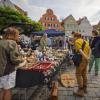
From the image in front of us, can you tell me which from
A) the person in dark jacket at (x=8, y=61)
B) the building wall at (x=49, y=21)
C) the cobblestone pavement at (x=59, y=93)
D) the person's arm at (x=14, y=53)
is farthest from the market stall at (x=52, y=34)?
the building wall at (x=49, y=21)

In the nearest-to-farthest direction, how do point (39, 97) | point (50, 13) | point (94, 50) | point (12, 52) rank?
point (12, 52)
point (39, 97)
point (94, 50)
point (50, 13)

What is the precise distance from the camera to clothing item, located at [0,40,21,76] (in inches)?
197

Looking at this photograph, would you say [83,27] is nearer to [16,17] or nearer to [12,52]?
[16,17]

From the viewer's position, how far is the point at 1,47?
5.03m

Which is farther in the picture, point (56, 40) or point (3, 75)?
point (56, 40)

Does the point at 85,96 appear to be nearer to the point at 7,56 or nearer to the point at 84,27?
the point at 7,56

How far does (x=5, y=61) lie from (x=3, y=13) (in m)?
37.5

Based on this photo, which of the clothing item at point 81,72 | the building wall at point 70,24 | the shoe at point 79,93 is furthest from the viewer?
the building wall at point 70,24

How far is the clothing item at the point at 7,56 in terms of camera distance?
5.02 meters

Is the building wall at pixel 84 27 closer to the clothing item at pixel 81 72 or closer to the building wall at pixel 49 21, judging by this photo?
the building wall at pixel 49 21

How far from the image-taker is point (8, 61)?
5082mm

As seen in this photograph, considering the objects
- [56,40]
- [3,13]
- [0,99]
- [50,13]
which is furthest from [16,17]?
[0,99]

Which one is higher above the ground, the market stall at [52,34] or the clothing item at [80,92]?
the market stall at [52,34]

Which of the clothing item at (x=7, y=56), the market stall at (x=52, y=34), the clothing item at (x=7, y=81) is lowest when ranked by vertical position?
the clothing item at (x=7, y=81)
